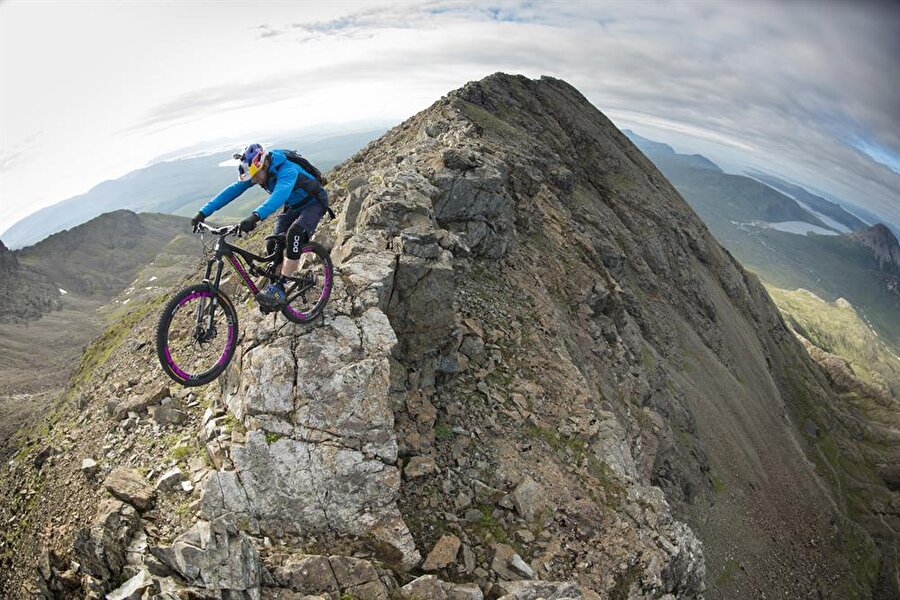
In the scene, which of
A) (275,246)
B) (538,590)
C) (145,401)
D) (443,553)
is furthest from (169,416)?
(538,590)

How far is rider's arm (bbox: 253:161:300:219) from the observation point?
40.5 feet

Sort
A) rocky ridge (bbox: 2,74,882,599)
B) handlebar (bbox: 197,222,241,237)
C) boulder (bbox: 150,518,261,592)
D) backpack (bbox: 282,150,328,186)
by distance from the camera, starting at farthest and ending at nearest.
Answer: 1. backpack (bbox: 282,150,328,186)
2. handlebar (bbox: 197,222,241,237)
3. rocky ridge (bbox: 2,74,882,599)
4. boulder (bbox: 150,518,261,592)

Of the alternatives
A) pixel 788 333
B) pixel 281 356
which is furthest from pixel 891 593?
pixel 281 356

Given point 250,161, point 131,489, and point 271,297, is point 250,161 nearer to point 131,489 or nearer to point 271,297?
point 271,297

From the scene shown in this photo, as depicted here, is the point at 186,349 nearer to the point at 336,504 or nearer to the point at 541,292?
the point at 336,504

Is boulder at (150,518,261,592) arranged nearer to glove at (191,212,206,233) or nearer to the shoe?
the shoe

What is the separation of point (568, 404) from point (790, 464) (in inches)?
2583

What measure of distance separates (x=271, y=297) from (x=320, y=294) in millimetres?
2044

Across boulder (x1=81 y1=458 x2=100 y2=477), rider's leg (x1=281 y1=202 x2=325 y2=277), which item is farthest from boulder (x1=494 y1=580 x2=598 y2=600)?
boulder (x1=81 y1=458 x2=100 y2=477)

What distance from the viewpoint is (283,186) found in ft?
42.3

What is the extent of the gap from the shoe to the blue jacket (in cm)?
228

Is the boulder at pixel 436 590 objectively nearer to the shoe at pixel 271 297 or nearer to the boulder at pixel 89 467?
the shoe at pixel 271 297

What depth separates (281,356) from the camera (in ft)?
43.4

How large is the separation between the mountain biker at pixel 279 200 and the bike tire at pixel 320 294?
15.1 inches
